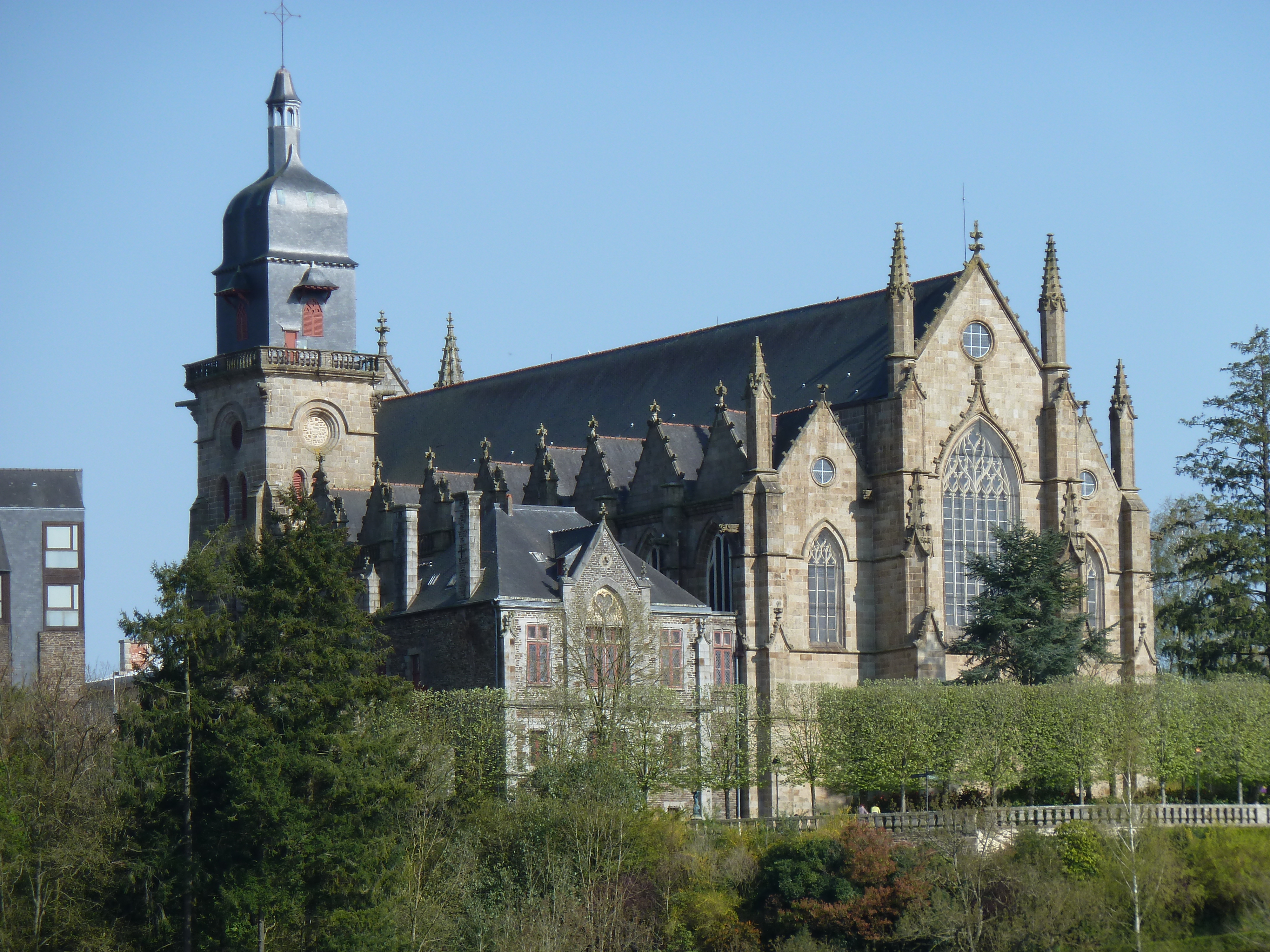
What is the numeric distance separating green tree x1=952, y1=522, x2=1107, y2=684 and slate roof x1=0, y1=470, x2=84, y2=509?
1216 inches

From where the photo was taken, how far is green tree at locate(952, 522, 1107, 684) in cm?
7088

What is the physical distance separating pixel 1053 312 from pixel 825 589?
1137 centimetres

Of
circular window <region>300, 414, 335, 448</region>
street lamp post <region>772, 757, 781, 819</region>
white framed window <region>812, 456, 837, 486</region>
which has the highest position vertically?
circular window <region>300, 414, 335, 448</region>

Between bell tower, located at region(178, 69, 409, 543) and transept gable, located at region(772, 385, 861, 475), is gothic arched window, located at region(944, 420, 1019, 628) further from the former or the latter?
bell tower, located at region(178, 69, 409, 543)

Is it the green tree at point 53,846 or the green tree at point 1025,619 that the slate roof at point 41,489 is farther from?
the green tree at point 1025,619

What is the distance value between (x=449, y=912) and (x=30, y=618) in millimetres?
30618

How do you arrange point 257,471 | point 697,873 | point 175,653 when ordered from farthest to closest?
point 257,471 → point 697,873 → point 175,653

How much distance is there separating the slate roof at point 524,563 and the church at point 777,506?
0.10 metres

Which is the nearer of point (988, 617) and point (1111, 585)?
point (988, 617)

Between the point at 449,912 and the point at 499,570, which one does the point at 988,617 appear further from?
the point at 449,912

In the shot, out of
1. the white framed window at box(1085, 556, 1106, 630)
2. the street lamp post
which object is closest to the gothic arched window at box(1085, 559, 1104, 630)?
the white framed window at box(1085, 556, 1106, 630)

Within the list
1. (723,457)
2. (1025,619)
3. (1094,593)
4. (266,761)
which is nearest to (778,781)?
(1025,619)

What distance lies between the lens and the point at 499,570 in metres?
67.5

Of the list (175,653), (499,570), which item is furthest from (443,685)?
(175,653)
